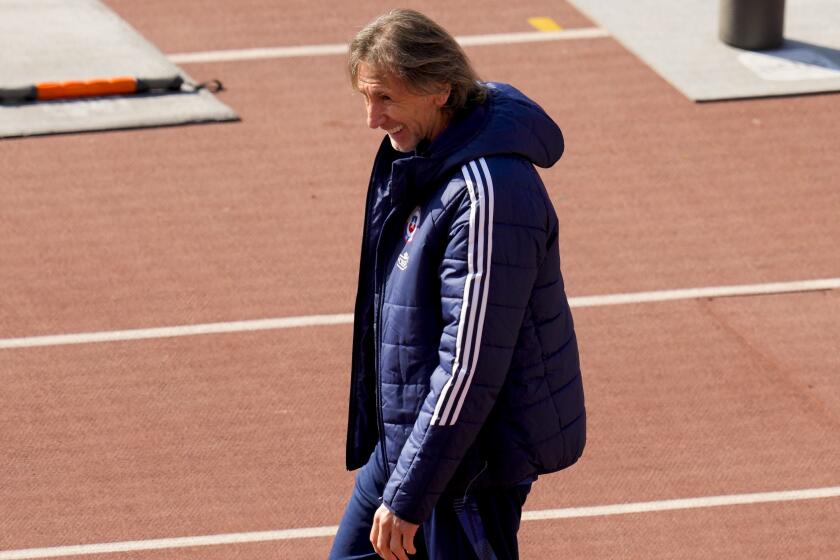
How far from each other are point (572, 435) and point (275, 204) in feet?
17.2

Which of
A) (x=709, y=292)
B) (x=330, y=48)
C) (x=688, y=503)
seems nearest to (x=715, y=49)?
(x=330, y=48)

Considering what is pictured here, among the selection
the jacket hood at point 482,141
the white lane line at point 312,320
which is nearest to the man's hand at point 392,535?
the jacket hood at point 482,141

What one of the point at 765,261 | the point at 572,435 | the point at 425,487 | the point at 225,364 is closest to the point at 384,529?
the point at 425,487

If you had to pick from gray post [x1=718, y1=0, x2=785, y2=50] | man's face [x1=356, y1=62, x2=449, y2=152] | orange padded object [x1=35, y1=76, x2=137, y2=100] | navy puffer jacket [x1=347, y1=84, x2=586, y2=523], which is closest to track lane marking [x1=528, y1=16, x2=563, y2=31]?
gray post [x1=718, y1=0, x2=785, y2=50]

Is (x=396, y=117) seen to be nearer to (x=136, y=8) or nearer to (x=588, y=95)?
(x=588, y=95)

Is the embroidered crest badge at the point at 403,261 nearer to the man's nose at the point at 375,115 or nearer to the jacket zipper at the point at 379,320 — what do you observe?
the jacket zipper at the point at 379,320

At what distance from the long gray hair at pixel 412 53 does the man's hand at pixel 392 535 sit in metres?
1.14

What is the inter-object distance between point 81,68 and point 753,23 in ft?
15.2

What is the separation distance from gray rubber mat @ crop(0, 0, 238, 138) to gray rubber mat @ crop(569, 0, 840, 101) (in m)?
3.10

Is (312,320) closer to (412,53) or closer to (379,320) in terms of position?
(379,320)

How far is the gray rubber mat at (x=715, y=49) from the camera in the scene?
36.8ft

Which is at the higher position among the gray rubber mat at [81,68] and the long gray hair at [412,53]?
the long gray hair at [412,53]

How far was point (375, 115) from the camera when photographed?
447cm

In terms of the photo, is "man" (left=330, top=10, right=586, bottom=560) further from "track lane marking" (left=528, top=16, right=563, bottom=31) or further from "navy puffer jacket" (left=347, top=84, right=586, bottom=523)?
"track lane marking" (left=528, top=16, right=563, bottom=31)
